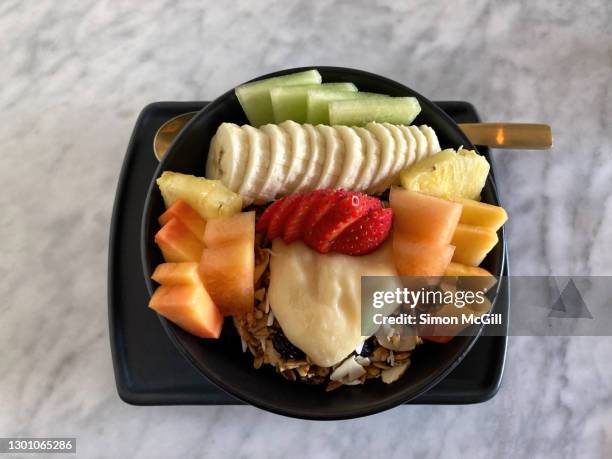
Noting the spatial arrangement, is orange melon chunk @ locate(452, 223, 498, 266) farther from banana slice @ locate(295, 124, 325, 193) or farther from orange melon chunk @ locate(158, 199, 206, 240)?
orange melon chunk @ locate(158, 199, 206, 240)

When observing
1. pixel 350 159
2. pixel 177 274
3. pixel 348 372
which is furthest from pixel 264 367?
pixel 350 159

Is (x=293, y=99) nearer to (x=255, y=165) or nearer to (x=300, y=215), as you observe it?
(x=255, y=165)

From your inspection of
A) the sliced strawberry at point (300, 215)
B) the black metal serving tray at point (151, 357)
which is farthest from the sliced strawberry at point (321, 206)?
the black metal serving tray at point (151, 357)

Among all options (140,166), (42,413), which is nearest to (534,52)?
(140,166)

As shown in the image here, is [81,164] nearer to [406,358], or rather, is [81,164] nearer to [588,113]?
[406,358]

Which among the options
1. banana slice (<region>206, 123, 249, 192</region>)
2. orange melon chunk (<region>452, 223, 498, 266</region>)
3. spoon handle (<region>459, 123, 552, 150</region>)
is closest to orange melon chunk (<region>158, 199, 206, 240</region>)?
banana slice (<region>206, 123, 249, 192</region>)
